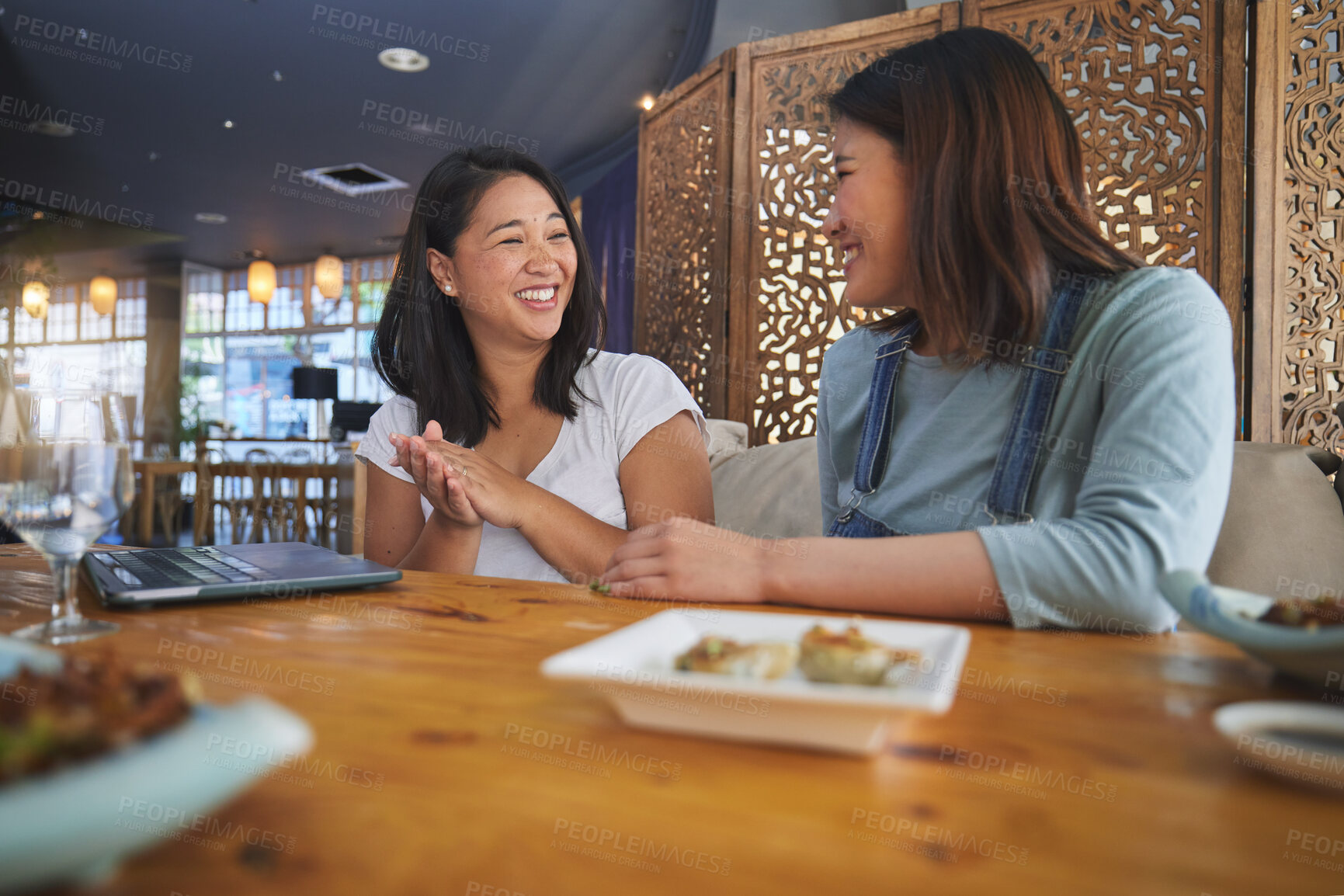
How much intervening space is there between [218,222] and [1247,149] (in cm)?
959

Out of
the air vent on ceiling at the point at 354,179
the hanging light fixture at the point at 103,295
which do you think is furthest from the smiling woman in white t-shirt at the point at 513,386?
the hanging light fixture at the point at 103,295

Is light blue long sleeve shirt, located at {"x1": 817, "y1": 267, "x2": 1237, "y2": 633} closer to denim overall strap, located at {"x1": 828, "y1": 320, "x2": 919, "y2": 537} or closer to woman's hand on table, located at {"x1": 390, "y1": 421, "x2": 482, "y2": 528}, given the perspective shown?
denim overall strap, located at {"x1": 828, "y1": 320, "x2": 919, "y2": 537}

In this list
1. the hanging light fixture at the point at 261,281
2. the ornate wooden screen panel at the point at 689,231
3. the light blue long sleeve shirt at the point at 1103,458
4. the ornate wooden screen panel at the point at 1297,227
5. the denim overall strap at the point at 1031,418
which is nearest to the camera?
the light blue long sleeve shirt at the point at 1103,458

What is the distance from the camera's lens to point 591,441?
1.79 meters

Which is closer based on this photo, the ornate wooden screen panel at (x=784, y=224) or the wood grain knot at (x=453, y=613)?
the wood grain knot at (x=453, y=613)

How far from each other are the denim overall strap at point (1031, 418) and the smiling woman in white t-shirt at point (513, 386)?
26.9 inches

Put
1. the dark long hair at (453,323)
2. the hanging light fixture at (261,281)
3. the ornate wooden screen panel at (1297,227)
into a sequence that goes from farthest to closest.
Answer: the hanging light fixture at (261,281) → the ornate wooden screen panel at (1297,227) → the dark long hair at (453,323)

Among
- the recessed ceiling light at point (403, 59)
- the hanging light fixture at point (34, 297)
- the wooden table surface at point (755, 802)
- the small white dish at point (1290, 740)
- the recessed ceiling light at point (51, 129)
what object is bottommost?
the wooden table surface at point (755, 802)

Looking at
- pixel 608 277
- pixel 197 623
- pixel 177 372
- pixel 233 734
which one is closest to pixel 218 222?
pixel 177 372

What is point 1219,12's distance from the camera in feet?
9.70

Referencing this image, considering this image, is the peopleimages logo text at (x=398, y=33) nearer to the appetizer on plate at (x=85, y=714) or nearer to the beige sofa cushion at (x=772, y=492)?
the beige sofa cushion at (x=772, y=492)

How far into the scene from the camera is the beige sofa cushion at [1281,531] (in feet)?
5.34

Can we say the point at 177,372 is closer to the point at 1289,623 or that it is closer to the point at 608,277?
the point at 608,277

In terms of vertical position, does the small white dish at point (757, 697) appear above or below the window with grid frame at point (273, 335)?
below
